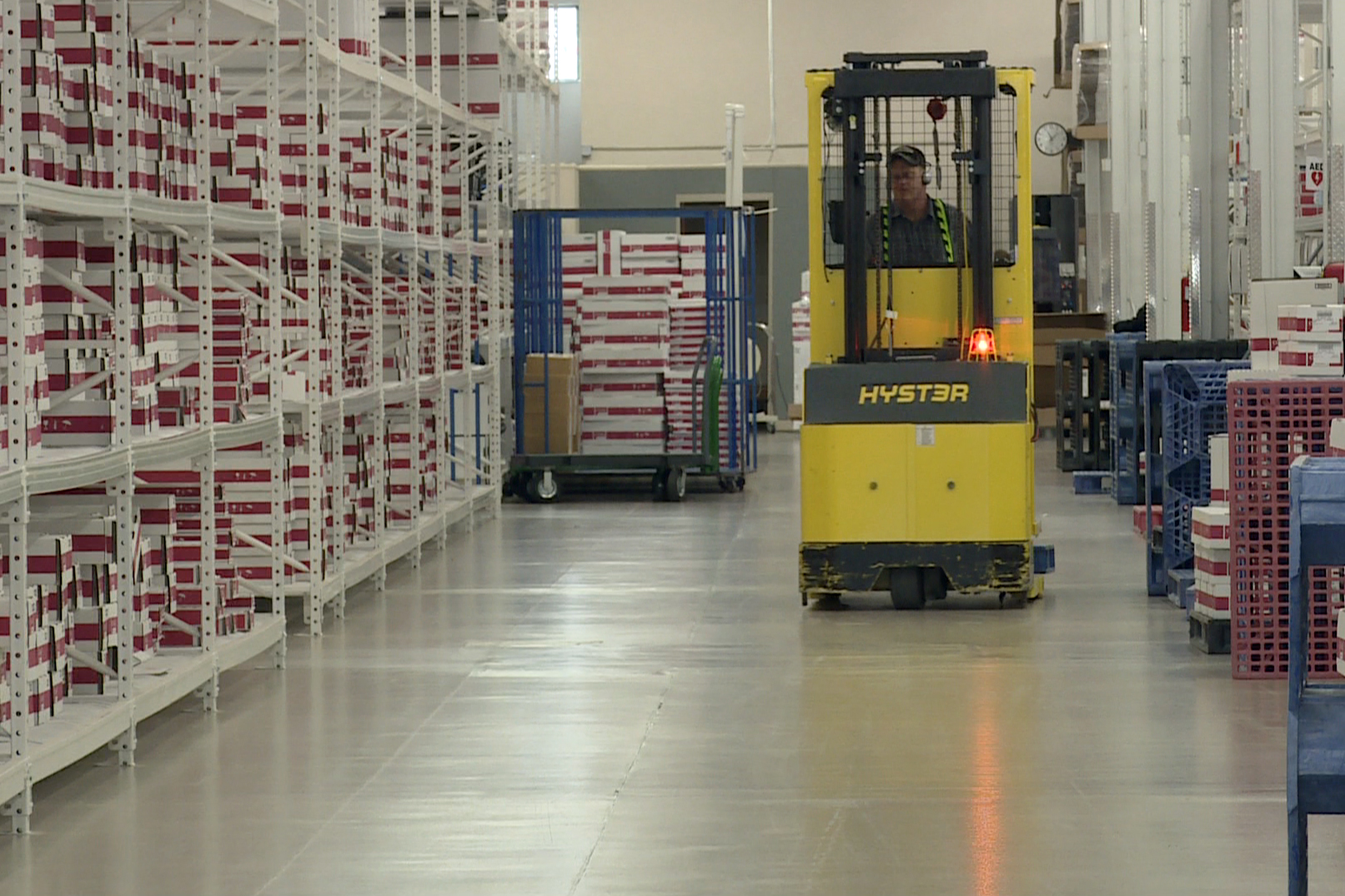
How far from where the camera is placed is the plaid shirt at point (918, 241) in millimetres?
10648

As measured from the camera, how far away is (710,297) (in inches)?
700

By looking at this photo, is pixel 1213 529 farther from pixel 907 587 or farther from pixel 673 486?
pixel 673 486

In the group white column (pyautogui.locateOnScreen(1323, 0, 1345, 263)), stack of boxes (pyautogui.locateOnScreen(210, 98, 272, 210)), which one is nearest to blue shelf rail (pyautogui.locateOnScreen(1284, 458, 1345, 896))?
stack of boxes (pyautogui.locateOnScreen(210, 98, 272, 210))

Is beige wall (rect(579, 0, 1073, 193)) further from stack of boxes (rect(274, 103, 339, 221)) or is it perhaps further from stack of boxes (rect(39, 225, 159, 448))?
stack of boxes (rect(39, 225, 159, 448))

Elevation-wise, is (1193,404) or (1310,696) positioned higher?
(1193,404)

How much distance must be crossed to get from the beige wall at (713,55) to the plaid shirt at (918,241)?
17.0 metres

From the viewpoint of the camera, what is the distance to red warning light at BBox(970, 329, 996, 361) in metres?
10.3

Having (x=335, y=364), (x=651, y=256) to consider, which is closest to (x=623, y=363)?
A: (x=651, y=256)

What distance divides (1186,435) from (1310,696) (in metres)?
5.66

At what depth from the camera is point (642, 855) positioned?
5.55m

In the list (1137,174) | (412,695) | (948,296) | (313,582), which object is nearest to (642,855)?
(412,695)

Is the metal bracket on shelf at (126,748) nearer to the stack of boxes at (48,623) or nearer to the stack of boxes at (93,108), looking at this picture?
the stack of boxes at (48,623)

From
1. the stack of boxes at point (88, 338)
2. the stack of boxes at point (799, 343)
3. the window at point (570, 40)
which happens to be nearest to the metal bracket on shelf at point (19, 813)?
the stack of boxes at point (88, 338)

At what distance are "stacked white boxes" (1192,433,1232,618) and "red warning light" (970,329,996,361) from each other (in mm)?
1809
